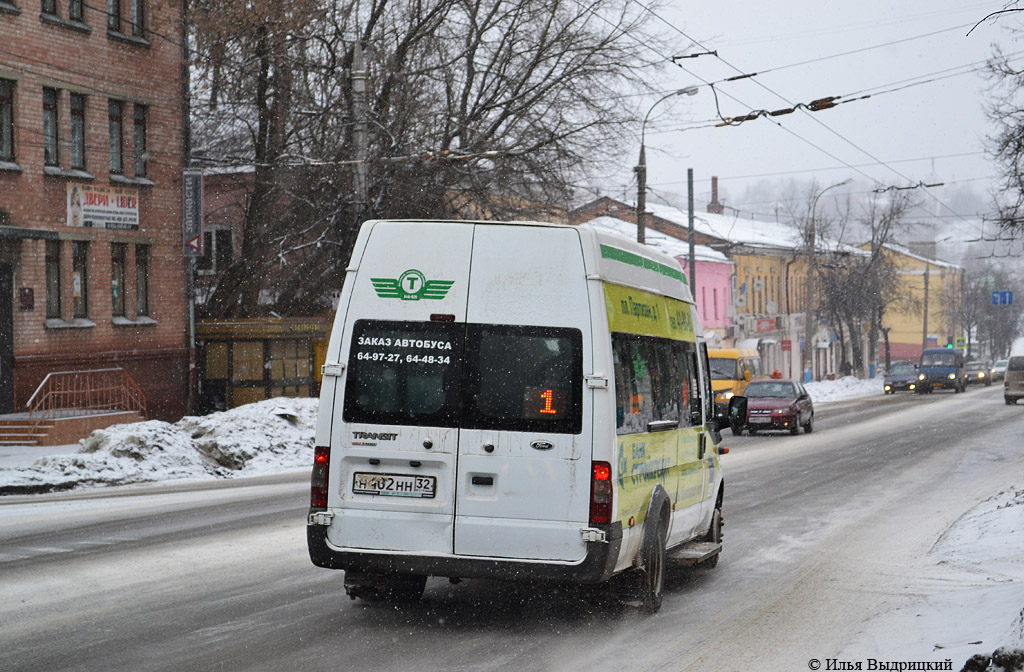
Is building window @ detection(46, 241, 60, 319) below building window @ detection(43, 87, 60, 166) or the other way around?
below

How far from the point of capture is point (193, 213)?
29.5 metres

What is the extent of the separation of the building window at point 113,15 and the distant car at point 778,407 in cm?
1746

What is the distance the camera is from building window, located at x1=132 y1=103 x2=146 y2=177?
29.8m

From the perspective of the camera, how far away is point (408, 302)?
7.65 meters

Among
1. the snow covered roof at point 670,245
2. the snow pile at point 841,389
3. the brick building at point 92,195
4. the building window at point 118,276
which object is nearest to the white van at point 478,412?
the brick building at point 92,195

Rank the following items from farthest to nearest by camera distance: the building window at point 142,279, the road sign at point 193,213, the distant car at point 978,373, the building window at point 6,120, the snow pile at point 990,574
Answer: the distant car at point 978,373
the building window at point 142,279
the road sign at point 193,213
the building window at point 6,120
the snow pile at point 990,574

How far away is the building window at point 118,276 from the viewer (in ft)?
96.0

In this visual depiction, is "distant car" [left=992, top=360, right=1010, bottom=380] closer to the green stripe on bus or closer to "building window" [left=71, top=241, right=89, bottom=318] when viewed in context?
"building window" [left=71, top=241, right=89, bottom=318]

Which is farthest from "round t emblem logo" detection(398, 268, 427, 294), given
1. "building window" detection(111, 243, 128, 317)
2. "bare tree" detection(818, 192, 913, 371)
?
"bare tree" detection(818, 192, 913, 371)

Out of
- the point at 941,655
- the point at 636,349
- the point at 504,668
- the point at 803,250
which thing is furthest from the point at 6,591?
the point at 803,250

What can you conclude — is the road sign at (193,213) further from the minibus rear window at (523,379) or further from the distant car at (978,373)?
the distant car at (978,373)

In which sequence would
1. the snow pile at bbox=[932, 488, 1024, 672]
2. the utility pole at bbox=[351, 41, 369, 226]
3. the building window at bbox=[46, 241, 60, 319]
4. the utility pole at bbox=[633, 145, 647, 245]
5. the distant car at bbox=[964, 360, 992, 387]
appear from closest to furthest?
the snow pile at bbox=[932, 488, 1024, 672] → the utility pole at bbox=[351, 41, 369, 226] → the building window at bbox=[46, 241, 60, 319] → the utility pole at bbox=[633, 145, 647, 245] → the distant car at bbox=[964, 360, 992, 387]

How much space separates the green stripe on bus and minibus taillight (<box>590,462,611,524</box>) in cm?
134

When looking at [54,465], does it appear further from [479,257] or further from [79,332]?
[479,257]
